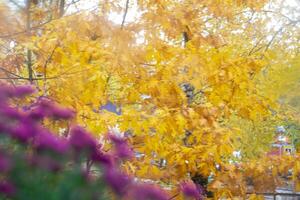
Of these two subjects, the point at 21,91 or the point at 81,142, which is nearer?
the point at 81,142

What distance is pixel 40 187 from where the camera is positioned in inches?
42.5

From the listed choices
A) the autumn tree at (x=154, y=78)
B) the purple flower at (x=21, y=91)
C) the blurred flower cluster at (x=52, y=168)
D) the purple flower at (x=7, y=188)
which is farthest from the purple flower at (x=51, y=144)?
the autumn tree at (x=154, y=78)

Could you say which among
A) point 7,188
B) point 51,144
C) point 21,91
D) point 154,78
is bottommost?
point 7,188

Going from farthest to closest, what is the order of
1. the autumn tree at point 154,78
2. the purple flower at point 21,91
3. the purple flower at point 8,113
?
the autumn tree at point 154,78 < the purple flower at point 21,91 < the purple flower at point 8,113

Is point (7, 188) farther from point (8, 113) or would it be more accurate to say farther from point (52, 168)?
point (8, 113)

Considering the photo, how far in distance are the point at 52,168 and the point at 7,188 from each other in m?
0.12

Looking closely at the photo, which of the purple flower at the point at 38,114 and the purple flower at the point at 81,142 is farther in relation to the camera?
the purple flower at the point at 38,114

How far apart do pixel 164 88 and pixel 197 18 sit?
790 millimetres

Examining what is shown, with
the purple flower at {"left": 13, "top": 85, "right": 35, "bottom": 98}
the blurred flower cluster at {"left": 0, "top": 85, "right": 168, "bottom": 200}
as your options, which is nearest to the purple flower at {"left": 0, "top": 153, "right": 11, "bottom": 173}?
the blurred flower cluster at {"left": 0, "top": 85, "right": 168, "bottom": 200}

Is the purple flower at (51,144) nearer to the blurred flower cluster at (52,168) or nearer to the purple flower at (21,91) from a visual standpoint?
the blurred flower cluster at (52,168)

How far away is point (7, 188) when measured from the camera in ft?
3.78

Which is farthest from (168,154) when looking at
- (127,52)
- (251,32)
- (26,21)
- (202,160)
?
(251,32)

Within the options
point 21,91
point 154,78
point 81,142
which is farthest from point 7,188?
point 154,78

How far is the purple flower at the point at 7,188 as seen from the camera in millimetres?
1130
